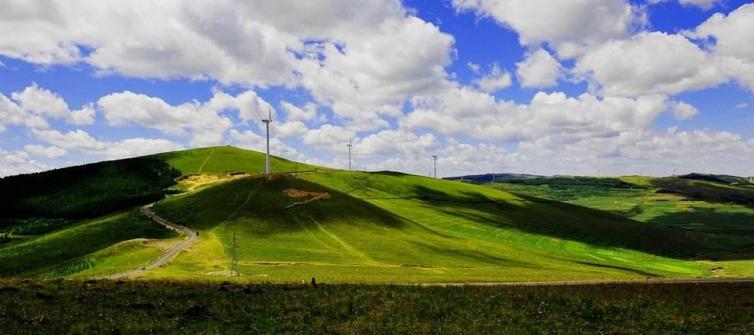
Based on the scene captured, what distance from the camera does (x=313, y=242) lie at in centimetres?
11144

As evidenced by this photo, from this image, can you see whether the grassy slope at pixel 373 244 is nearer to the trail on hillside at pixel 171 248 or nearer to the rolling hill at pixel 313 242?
the rolling hill at pixel 313 242

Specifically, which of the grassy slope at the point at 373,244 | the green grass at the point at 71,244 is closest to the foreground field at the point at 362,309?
the grassy slope at the point at 373,244

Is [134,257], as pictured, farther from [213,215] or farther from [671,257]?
[671,257]

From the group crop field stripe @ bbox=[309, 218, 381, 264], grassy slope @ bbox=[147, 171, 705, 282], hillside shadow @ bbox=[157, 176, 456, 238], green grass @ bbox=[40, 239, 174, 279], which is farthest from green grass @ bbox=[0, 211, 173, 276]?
crop field stripe @ bbox=[309, 218, 381, 264]

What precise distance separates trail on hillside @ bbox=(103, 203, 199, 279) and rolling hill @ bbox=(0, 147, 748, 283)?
2174mm

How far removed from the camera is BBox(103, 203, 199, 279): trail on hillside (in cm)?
7081

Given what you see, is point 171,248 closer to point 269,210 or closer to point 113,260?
point 113,260

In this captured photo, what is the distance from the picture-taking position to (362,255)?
101688 millimetres

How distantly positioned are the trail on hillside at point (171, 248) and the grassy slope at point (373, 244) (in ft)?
7.94

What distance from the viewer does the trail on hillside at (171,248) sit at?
70812mm

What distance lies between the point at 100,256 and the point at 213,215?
4008 cm

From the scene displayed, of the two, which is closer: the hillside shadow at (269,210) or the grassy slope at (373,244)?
the grassy slope at (373,244)

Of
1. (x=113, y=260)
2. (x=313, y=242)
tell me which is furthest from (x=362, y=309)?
(x=313, y=242)

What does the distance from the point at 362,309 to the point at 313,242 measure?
74.7 m
